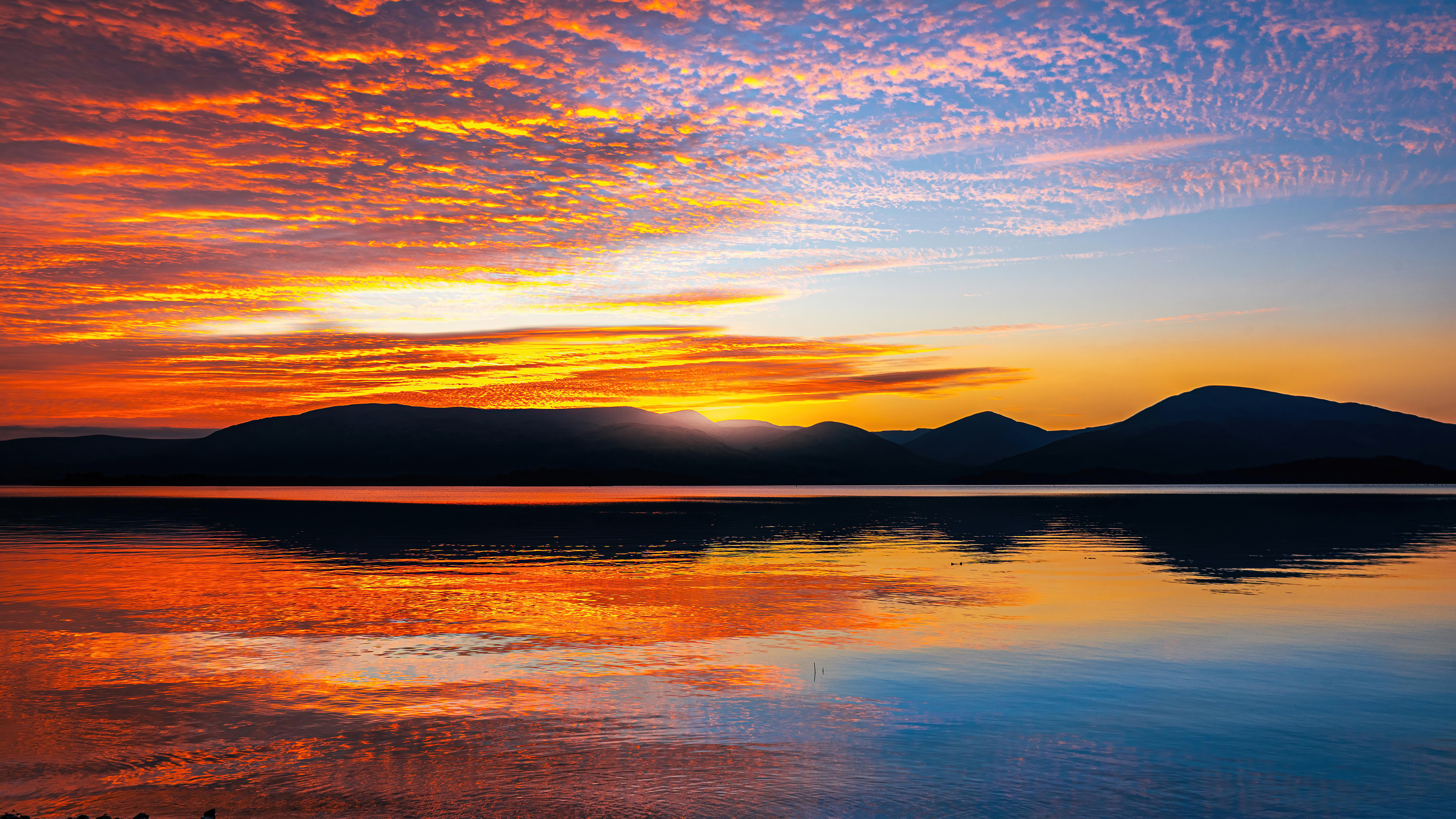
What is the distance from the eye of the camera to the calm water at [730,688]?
14.0m

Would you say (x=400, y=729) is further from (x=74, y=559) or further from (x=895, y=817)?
(x=74, y=559)

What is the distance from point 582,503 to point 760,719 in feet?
444

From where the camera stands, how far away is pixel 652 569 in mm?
45250

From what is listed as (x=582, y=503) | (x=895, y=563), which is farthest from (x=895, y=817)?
(x=582, y=503)

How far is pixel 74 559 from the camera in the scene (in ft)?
164

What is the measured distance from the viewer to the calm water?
45.9 ft

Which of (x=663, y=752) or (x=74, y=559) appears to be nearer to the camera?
(x=663, y=752)

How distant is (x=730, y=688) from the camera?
67.5ft

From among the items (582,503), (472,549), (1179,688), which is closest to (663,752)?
(1179,688)

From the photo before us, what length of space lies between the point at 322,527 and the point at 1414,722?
80296 millimetres

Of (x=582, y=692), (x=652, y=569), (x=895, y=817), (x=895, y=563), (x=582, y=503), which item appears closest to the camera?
(x=895, y=817)

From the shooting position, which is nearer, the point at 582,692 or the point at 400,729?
the point at 400,729

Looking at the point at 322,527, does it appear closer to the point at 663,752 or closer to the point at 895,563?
the point at 895,563

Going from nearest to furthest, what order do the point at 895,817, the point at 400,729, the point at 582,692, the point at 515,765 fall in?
1. the point at 895,817
2. the point at 515,765
3. the point at 400,729
4. the point at 582,692
